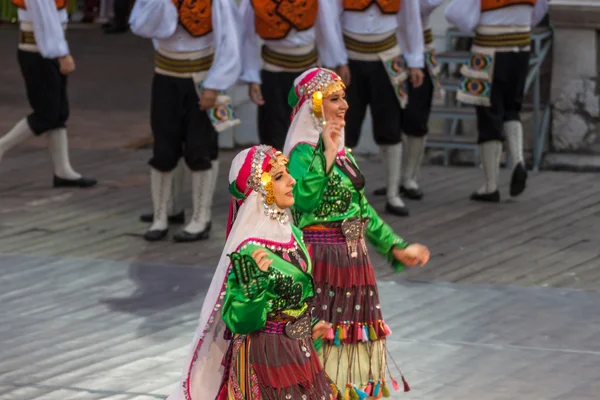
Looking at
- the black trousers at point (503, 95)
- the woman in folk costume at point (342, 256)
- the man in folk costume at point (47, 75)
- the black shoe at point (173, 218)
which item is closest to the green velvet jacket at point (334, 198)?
the woman in folk costume at point (342, 256)

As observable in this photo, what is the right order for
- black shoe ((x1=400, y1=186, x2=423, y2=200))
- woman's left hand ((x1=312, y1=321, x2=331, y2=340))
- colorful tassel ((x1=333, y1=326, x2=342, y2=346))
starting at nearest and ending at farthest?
woman's left hand ((x1=312, y1=321, x2=331, y2=340)), colorful tassel ((x1=333, y1=326, x2=342, y2=346)), black shoe ((x1=400, y1=186, x2=423, y2=200))

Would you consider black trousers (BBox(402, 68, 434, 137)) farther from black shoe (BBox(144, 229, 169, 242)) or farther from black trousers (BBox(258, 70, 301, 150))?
black shoe (BBox(144, 229, 169, 242))

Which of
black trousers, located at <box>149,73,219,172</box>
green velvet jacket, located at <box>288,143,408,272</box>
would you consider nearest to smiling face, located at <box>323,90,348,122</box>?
green velvet jacket, located at <box>288,143,408,272</box>

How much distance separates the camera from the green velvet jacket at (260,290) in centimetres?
496

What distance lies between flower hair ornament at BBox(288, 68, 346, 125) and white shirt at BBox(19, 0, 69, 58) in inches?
179

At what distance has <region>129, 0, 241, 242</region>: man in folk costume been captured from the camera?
29.7ft

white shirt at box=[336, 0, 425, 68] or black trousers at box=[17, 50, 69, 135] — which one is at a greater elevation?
white shirt at box=[336, 0, 425, 68]

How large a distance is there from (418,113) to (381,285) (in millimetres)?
2522

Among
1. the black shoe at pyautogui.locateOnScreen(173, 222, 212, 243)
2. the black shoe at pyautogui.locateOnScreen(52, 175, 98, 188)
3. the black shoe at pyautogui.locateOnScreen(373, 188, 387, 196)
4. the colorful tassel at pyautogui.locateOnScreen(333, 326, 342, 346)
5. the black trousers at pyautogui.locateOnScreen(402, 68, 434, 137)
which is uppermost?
the colorful tassel at pyautogui.locateOnScreen(333, 326, 342, 346)

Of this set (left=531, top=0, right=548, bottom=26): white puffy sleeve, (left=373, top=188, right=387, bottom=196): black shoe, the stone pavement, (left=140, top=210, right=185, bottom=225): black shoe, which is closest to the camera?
the stone pavement

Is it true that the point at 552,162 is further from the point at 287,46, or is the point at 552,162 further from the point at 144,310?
the point at 144,310

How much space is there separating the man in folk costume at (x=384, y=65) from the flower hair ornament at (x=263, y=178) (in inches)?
192

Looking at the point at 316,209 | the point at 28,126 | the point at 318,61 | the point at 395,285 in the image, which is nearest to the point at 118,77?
the point at 28,126

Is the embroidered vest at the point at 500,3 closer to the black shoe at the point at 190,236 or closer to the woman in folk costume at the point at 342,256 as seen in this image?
the black shoe at the point at 190,236
